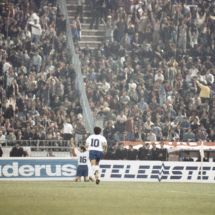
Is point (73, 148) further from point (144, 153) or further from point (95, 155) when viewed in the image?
point (95, 155)

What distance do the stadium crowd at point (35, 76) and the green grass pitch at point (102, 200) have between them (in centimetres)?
946

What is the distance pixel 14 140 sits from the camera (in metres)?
35.7

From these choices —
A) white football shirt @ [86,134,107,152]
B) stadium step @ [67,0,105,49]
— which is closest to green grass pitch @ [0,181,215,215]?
white football shirt @ [86,134,107,152]

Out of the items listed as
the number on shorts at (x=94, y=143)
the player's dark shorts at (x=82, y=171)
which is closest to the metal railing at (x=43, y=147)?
the player's dark shorts at (x=82, y=171)

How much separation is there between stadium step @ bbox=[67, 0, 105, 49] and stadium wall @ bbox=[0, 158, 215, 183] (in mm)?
11536

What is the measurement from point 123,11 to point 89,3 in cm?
171

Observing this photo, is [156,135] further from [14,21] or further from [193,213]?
[193,213]

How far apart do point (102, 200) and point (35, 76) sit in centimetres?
1837

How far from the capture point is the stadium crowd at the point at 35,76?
36.9 metres

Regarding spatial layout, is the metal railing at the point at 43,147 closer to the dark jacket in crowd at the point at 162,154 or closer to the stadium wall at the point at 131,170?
the stadium wall at the point at 131,170

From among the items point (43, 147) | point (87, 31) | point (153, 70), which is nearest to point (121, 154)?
point (43, 147)

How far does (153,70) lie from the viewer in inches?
1641

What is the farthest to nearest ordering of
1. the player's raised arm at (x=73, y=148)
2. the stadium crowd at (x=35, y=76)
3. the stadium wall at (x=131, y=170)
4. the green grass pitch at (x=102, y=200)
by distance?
the stadium crowd at (x=35, y=76)
the player's raised arm at (x=73, y=148)
the stadium wall at (x=131, y=170)
the green grass pitch at (x=102, y=200)

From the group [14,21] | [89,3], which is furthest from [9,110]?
[89,3]
